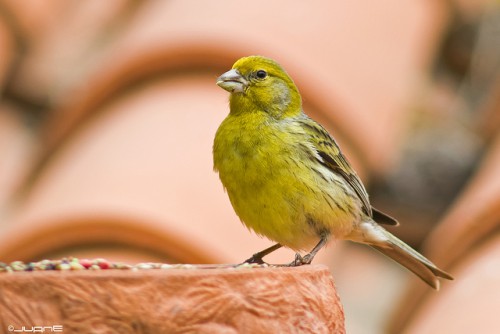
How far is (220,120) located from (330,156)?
943 mm

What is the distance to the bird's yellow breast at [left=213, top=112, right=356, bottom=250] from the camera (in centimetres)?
338

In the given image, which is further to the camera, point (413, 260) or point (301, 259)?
point (413, 260)

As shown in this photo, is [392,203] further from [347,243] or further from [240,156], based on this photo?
[240,156]

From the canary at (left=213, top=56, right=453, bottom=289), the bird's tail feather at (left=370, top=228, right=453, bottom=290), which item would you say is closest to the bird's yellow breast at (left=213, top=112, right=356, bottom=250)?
the canary at (left=213, top=56, right=453, bottom=289)

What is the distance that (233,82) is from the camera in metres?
3.62

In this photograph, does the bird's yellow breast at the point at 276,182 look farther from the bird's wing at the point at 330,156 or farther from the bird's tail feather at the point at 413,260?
the bird's tail feather at the point at 413,260

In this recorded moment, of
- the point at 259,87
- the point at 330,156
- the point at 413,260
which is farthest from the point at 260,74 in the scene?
the point at 413,260

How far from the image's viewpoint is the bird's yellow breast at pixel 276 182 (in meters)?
3.38

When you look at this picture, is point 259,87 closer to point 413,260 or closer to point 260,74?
point 260,74

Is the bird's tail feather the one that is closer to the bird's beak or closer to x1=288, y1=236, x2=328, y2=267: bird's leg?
x1=288, y1=236, x2=328, y2=267: bird's leg

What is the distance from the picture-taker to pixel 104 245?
12.9 ft

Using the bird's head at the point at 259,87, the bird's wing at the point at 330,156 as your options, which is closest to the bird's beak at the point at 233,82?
the bird's head at the point at 259,87

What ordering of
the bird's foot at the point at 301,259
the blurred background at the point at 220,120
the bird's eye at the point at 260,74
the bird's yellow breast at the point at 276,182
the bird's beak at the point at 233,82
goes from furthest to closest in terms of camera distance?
the blurred background at the point at 220,120
the bird's eye at the point at 260,74
the bird's beak at the point at 233,82
the bird's yellow breast at the point at 276,182
the bird's foot at the point at 301,259

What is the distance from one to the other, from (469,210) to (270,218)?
39.0 inches
